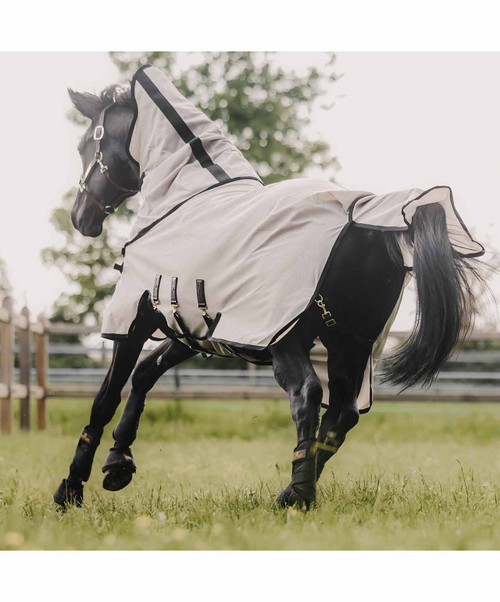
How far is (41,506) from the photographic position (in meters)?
3.59

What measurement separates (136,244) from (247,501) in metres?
1.33

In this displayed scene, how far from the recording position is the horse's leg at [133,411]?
3.84 meters

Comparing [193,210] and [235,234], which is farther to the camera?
[193,210]

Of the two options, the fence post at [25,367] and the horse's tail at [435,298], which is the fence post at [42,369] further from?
the horse's tail at [435,298]

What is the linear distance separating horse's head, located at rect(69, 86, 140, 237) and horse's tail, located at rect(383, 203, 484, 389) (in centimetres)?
185

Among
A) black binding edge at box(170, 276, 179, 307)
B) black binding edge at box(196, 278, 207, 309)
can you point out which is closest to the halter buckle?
black binding edge at box(170, 276, 179, 307)

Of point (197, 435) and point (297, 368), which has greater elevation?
point (297, 368)

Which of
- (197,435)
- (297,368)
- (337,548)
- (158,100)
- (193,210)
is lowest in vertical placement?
(197,435)

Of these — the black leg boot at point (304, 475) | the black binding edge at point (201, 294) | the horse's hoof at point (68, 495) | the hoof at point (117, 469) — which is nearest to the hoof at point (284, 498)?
the black leg boot at point (304, 475)

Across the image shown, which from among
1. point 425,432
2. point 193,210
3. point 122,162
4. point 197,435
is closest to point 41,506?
point 193,210

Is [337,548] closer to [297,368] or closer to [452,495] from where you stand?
[297,368]

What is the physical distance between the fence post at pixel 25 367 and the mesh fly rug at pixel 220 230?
5.10 metres

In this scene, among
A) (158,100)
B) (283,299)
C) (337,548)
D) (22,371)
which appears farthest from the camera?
(22,371)

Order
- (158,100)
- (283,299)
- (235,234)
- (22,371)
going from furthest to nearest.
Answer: (22,371)
(158,100)
(235,234)
(283,299)
